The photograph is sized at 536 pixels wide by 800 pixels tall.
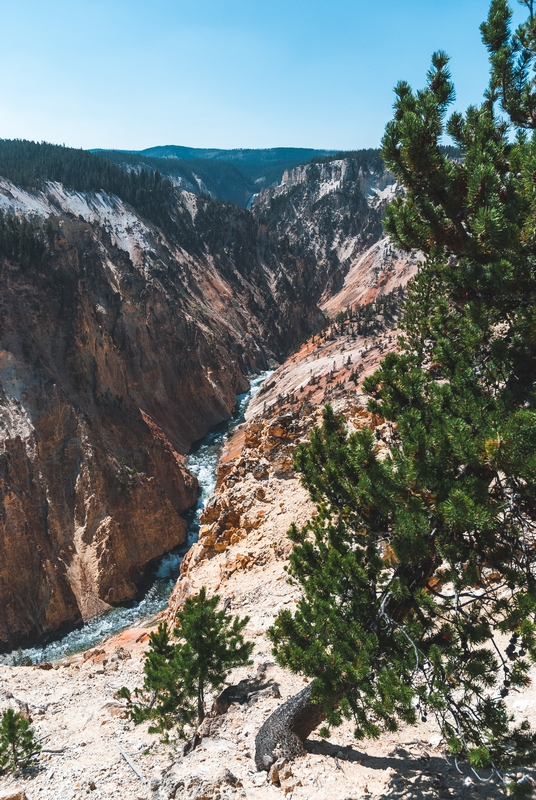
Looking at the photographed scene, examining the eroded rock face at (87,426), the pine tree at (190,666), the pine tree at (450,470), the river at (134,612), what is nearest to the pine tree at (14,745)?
the pine tree at (190,666)

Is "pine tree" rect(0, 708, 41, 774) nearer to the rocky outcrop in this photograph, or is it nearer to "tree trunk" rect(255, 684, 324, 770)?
"tree trunk" rect(255, 684, 324, 770)

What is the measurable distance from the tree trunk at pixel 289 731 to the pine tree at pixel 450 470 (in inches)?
63.9

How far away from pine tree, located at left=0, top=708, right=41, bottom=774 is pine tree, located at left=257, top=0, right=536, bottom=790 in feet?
19.8

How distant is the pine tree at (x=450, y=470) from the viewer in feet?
15.1

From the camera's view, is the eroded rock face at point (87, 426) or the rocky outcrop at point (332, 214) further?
the rocky outcrop at point (332, 214)

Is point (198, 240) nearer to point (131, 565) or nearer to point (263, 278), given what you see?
point (263, 278)

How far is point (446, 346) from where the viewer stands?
5.50 m

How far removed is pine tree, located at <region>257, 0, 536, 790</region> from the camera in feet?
15.1

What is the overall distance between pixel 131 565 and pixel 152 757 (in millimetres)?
20589

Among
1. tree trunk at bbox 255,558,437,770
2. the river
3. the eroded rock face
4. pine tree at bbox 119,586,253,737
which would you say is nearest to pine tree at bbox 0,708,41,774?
pine tree at bbox 119,586,253,737

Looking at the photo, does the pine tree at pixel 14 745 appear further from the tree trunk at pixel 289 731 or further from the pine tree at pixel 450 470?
the pine tree at pixel 450 470

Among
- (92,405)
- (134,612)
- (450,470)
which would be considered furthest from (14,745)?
(92,405)

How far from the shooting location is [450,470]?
4.72 m

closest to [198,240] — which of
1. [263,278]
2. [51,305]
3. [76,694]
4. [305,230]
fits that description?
[263,278]
